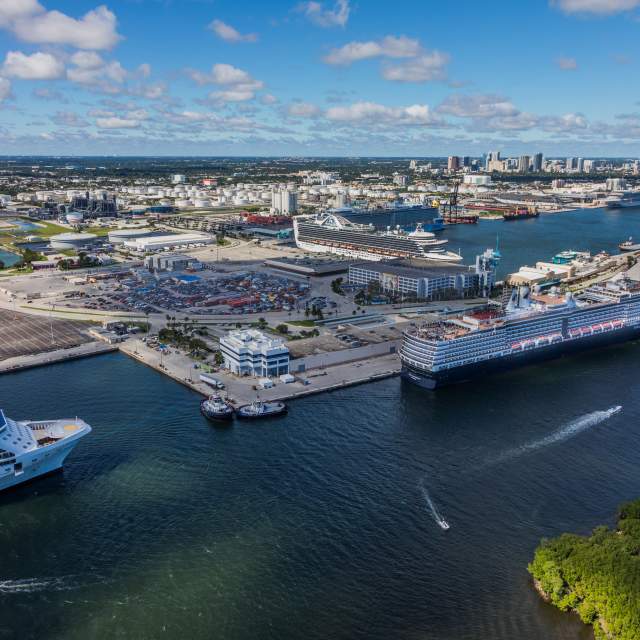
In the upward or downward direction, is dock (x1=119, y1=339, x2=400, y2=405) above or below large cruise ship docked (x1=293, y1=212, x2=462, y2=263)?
below

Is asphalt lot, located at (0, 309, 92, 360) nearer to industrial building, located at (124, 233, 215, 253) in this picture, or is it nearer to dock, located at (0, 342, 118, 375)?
dock, located at (0, 342, 118, 375)

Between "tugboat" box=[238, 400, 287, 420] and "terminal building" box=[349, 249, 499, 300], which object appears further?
"terminal building" box=[349, 249, 499, 300]

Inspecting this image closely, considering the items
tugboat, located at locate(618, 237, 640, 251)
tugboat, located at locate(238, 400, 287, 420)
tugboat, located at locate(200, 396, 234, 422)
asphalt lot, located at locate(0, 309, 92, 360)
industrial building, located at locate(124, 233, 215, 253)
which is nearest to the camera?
tugboat, located at locate(200, 396, 234, 422)

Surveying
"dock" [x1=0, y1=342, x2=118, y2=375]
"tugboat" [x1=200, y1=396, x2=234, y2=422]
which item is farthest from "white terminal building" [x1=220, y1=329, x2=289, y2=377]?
"dock" [x1=0, y1=342, x2=118, y2=375]

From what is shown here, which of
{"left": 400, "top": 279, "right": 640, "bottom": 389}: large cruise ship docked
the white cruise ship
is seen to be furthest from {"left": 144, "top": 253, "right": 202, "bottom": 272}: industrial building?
the white cruise ship

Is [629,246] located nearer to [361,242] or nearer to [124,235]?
[361,242]

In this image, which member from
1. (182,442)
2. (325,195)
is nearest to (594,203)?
(325,195)

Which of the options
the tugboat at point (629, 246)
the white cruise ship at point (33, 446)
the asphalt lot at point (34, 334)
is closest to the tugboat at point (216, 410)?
the white cruise ship at point (33, 446)

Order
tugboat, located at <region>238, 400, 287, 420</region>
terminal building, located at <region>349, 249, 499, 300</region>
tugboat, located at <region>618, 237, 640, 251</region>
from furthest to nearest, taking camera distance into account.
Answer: tugboat, located at <region>618, 237, 640, 251</region>
terminal building, located at <region>349, 249, 499, 300</region>
tugboat, located at <region>238, 400, 287, 420</region>

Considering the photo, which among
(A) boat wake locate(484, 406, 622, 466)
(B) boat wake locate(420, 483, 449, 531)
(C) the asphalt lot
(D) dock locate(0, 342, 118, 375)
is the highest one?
(C) the asphalt lot
